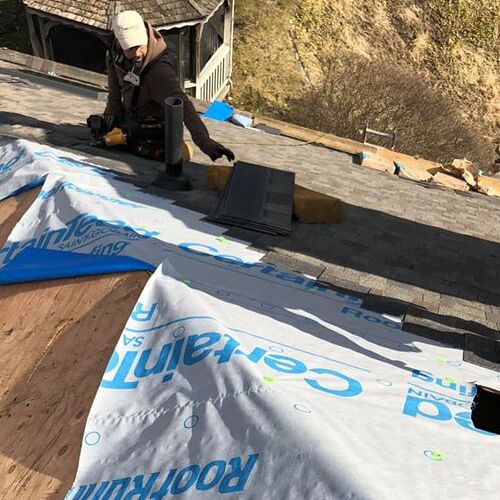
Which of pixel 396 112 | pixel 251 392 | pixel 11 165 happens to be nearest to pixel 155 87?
pixel 11 165

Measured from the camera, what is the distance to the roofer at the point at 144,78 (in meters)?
4.98

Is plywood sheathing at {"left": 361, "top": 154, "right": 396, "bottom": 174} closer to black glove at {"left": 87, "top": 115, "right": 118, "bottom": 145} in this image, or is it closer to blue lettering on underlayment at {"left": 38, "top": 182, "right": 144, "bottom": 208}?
black glove at {"left": 87, "top": 115, "right": 118, "bottom": 145}

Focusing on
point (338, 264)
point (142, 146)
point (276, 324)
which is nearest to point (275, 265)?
point (338, 264)

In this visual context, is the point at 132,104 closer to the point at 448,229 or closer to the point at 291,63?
the point at 448,229

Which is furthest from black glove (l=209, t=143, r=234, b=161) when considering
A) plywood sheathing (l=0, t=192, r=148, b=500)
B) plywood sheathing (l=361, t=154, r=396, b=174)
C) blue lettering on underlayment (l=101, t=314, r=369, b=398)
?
plywood sheathing (l=361, t=154, r=396, b=174)

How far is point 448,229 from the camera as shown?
6.06 metres

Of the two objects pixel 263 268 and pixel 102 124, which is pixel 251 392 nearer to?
pixel 263 268

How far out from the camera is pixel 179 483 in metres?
1.77

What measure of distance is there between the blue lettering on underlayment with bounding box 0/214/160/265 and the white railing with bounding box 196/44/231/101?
12475 millimetres

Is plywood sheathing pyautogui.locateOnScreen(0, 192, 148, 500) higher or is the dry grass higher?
plywood sheathing pyautogui.locateOnScreen(0, 192, 148, 500)

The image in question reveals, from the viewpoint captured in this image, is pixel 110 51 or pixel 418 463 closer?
pixel 418 463

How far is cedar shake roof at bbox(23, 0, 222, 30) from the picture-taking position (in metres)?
13.0

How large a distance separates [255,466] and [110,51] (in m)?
5.15

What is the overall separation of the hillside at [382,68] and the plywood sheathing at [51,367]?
16887mm
